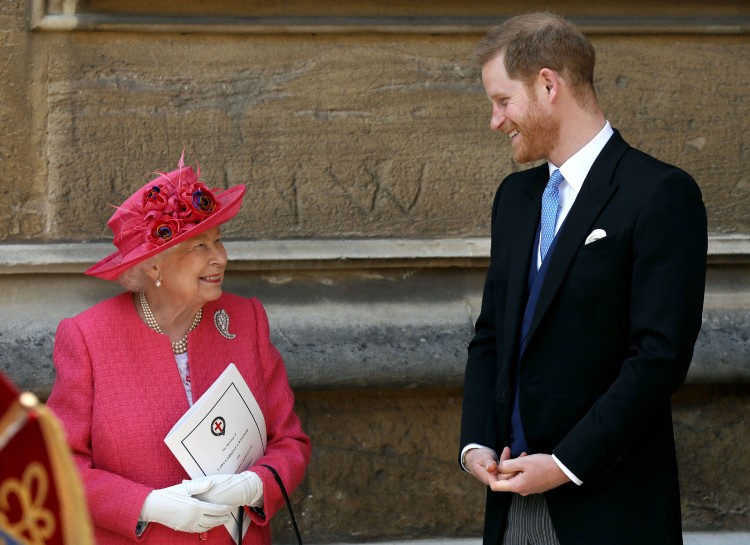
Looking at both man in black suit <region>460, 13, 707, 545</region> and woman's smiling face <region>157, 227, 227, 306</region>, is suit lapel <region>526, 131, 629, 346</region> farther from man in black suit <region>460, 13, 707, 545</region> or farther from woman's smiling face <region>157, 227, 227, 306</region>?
woman's smiling face <region>157, 227, 227, 306</region>

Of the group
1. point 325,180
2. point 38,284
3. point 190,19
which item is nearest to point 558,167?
point 325,180

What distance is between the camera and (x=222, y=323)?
293cm

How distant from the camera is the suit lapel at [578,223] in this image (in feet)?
8.21

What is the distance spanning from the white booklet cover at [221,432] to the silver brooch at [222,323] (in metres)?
0.14

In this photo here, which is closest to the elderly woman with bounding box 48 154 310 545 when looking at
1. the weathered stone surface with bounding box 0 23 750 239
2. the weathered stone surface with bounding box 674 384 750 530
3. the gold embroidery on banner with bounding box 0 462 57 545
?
the weathered stone surface with bounding box 0 23 750 239

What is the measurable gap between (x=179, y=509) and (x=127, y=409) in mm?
280

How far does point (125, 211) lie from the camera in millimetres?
2832

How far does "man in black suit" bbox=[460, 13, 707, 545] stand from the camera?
2416mm

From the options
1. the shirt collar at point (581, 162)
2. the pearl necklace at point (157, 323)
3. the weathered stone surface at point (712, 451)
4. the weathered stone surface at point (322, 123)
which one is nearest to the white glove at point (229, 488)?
the pearl necklace at point (157, 323)

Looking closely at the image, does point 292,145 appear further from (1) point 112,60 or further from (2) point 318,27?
(1) point 112,60

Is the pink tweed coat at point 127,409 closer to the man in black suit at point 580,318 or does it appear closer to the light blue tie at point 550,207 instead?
the man in black suit at point 580,318

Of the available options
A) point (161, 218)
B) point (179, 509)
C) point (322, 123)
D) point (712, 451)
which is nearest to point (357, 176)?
point (322, 123)

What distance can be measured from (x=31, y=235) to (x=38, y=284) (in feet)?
0.55

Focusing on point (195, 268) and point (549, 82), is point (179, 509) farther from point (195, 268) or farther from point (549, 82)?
point (549, 82)
